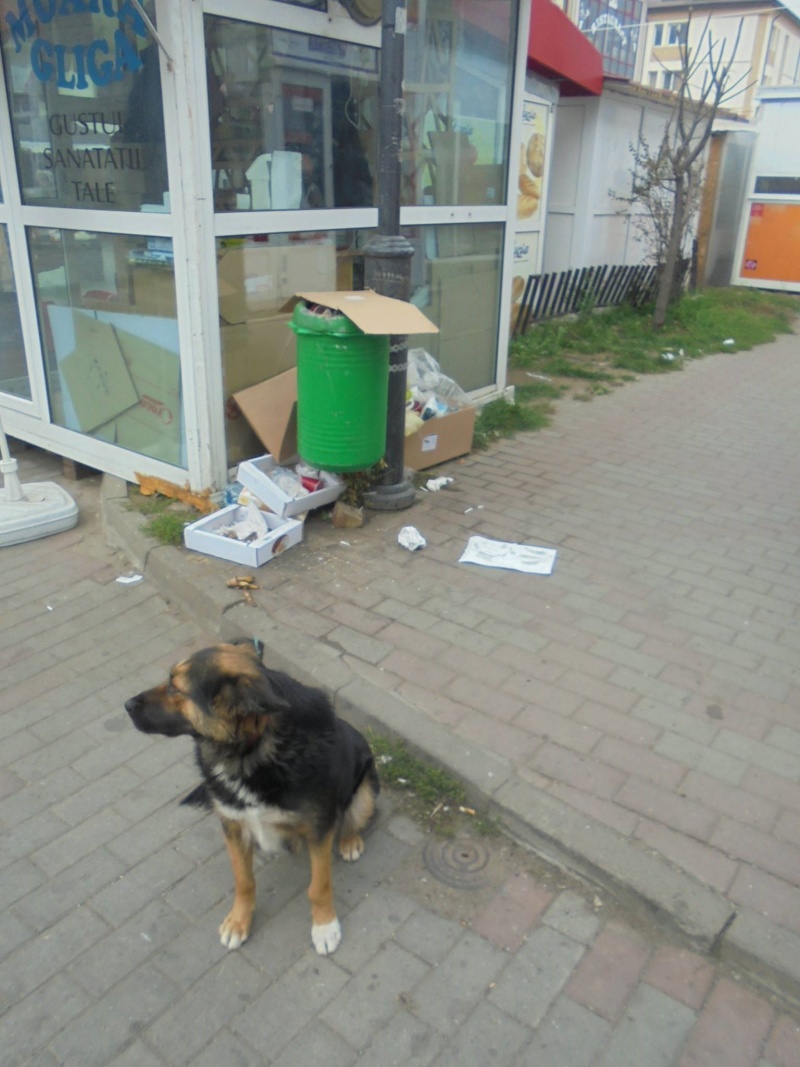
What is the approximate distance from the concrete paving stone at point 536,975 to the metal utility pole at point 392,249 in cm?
315

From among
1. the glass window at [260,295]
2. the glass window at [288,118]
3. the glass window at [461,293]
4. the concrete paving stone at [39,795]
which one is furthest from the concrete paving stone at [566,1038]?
the glass window at [461,293]

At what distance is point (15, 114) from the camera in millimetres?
5391

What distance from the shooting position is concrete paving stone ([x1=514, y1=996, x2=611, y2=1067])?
7.32 ft

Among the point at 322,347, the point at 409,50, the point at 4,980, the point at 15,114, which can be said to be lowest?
the point at 4,980

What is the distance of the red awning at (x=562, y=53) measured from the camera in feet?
32.2

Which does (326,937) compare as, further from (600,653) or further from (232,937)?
(600,653)

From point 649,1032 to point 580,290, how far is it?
10840 millimetres

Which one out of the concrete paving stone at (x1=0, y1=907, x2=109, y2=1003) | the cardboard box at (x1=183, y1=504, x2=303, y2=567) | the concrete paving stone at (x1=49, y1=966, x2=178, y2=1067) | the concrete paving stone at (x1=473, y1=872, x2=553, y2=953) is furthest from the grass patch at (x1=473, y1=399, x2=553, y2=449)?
the concrete paving stone at (x1=49, y1=966, x2=178, y2=1067)

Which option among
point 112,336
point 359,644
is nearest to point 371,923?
point 359,644

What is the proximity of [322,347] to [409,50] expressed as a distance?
109 inches

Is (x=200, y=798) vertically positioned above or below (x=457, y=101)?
below

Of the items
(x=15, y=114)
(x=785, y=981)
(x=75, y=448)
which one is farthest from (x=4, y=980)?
(x=15, y=114)

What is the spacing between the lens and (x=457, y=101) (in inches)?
250

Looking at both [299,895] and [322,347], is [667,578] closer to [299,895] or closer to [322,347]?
[322,347]
